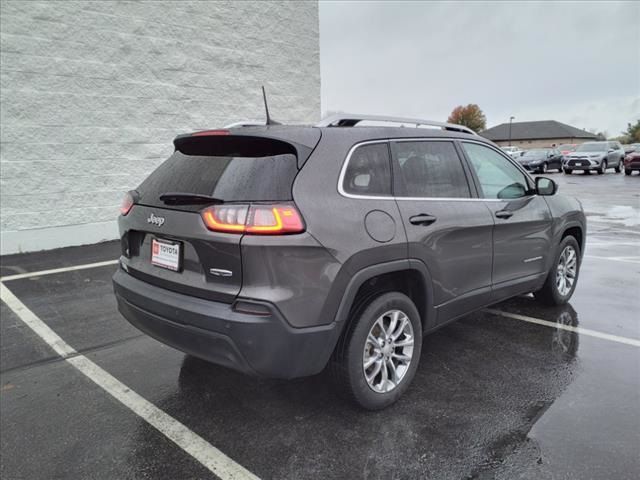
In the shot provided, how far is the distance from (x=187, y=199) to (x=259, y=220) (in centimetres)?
54

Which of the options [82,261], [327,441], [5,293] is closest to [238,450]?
[327,441]

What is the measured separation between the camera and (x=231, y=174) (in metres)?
2.70

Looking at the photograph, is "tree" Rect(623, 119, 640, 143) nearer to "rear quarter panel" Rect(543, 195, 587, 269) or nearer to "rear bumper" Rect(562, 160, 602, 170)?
"rear bumper" Rect(562, 160, 602, 170)

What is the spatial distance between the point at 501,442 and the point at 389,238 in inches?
52.4

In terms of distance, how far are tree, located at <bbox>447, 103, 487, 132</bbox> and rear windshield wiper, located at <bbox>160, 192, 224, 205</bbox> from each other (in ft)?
315

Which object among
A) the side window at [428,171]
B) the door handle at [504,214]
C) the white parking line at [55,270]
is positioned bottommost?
the white parking line at [55,270]

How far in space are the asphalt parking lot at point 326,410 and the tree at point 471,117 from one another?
9448 cm

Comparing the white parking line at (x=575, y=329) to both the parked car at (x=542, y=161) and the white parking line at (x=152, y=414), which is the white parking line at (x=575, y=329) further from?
the parked car at (x=542, y=161)

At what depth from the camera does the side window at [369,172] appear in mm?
2867

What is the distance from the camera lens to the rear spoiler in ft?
8.92

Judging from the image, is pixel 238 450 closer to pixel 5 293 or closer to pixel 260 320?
pixel 260 320

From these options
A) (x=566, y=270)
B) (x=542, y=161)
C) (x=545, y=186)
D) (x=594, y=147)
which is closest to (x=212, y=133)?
(x=545, y=186)

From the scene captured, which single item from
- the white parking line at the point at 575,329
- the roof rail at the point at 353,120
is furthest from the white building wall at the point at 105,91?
the white parking line at the point at 575,329

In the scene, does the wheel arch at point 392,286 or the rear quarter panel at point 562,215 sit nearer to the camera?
the wheel arch at point 392,286
